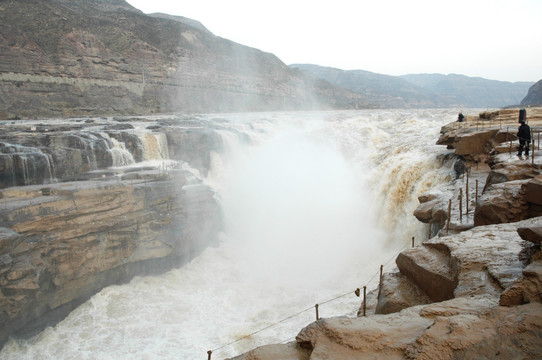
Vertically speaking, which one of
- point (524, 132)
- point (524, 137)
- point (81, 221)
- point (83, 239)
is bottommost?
point (83, 239)

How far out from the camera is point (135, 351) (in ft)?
27.6

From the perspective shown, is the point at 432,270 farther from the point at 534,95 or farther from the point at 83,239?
the point at 534,95

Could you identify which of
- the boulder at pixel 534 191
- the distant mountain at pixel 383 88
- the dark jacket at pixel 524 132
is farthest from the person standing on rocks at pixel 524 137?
the distant mountain at pixel 383 88

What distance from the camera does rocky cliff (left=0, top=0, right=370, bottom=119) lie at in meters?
34.4

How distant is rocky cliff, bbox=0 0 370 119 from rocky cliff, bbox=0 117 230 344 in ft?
70.7

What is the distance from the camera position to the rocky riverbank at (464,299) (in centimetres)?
295

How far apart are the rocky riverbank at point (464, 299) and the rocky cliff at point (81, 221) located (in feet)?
25.2

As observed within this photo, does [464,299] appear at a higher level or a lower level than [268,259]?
higher

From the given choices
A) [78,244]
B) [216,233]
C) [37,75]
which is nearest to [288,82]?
[37,75]

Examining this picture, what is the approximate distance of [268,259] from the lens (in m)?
13.2

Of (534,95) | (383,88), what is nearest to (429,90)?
(383,88)

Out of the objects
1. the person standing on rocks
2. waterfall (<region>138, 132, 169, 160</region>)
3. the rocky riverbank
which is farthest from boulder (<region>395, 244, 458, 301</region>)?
waterfall (<region>138, 132, 169, 160</region>)

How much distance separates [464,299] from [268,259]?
9.59 m

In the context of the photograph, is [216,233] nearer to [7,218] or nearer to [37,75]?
[7,218]
